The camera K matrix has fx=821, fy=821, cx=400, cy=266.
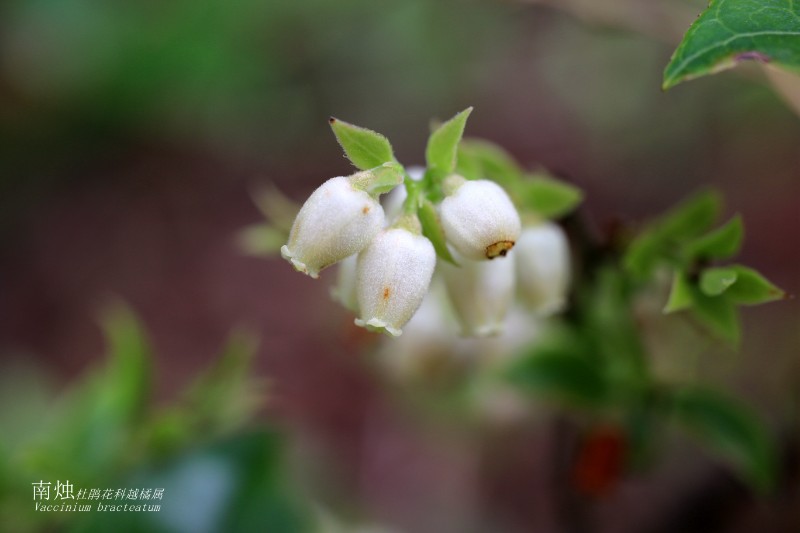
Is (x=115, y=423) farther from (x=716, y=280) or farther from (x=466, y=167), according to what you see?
(x=716, y=280)

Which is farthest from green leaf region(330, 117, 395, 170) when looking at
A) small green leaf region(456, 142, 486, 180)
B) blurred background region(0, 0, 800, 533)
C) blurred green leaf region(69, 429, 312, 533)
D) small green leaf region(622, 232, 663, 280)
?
blurred background region(0, 0, 800, 533)

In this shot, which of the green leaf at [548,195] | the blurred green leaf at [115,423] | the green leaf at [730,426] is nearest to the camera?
the green leaf at [548,195]

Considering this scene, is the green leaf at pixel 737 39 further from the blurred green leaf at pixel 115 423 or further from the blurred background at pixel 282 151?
the blurred background at pixel 282 151

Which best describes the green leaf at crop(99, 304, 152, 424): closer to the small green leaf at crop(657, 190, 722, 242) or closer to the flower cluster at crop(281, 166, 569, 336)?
the flower cluster at crop(281, 166, 569, 336)

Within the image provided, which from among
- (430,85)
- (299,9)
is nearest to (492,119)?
(430,85)

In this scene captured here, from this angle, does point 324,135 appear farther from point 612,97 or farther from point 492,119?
point 612,97

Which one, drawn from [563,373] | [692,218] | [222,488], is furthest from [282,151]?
[692,218]

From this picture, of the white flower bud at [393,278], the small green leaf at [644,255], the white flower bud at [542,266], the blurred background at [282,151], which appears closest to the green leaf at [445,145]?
the white flower bud at [393,278]
